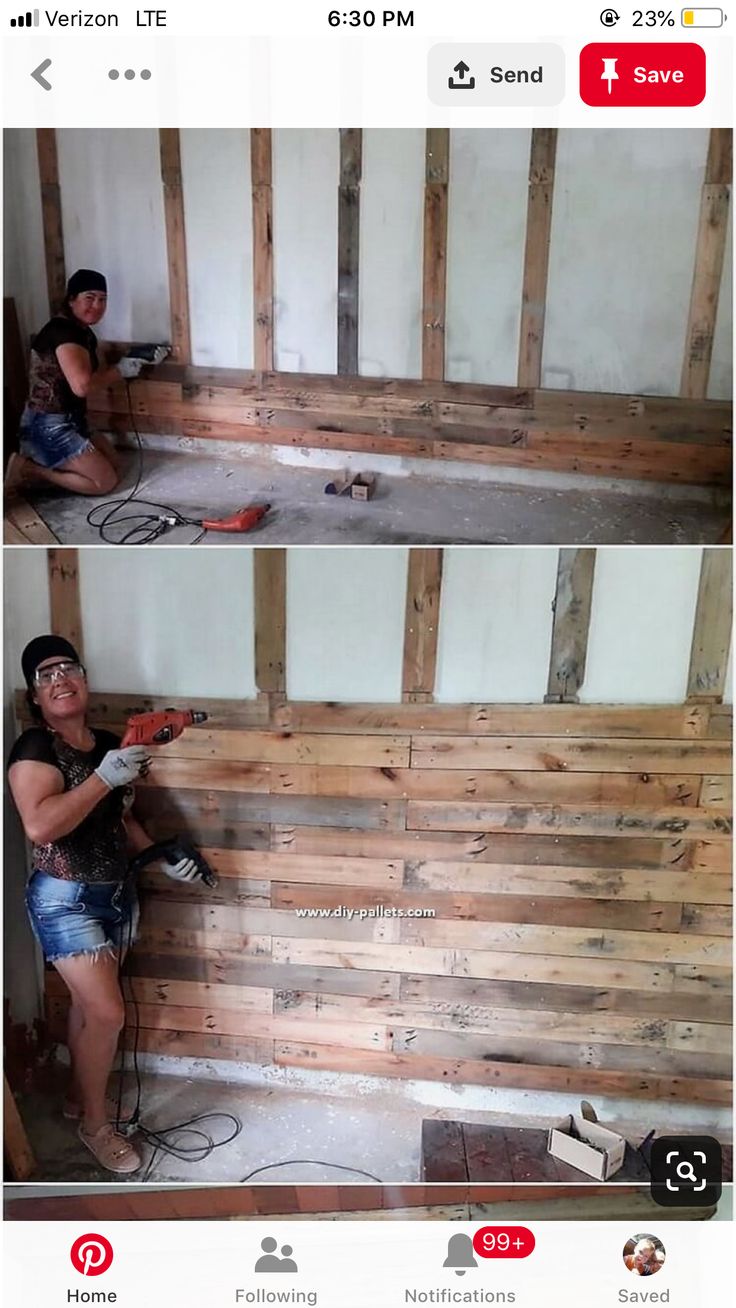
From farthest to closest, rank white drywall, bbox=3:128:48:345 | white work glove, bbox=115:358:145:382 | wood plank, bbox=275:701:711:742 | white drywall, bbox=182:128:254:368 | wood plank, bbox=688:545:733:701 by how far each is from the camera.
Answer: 1. white work glove, bbox=115:358:145:382
2. white drywall, bbox=182:128:254:368
3. wood plank, bbox=275:701:711:742
4. wood plank, bbox=688:545:733:701
5. white drywall, bbox=3:128:48:345

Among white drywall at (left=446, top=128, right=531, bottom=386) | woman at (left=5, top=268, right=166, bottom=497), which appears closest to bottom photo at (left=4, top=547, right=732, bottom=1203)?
woman at (left=5, top=268, right=166, bottom=497)

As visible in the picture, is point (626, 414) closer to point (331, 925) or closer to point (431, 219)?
point (431, 219)

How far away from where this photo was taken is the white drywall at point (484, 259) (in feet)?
5.06

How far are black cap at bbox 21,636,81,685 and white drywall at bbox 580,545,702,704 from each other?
74cm

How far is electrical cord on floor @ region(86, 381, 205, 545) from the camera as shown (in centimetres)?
146

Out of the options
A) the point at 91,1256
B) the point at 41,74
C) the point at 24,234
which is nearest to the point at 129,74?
the point at 41,74

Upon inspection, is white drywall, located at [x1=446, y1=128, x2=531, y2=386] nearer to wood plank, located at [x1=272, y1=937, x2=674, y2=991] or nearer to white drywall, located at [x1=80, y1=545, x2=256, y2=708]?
white drywall, located at [x1=80, y1=545, x2=256, y2=708]

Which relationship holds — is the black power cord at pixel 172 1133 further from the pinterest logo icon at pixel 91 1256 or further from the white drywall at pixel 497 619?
the white drywall at pixel 497 619

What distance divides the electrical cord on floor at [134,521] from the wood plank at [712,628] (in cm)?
75

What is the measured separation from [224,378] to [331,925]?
106 cm

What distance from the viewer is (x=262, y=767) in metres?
1.36

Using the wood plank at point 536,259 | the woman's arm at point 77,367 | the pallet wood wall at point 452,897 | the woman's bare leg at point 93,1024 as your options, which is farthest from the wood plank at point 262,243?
the woman's bare leg at point 93,1024

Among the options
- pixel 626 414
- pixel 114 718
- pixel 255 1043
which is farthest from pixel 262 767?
pixel 626 414

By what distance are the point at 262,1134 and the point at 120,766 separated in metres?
0.62
